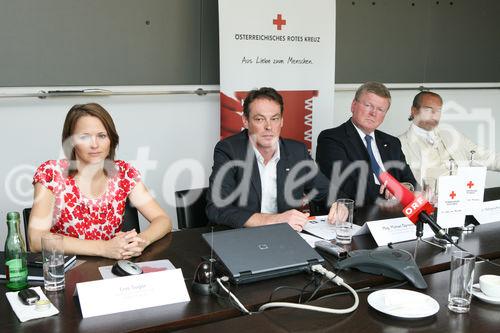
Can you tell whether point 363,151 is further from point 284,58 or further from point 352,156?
point 284,58

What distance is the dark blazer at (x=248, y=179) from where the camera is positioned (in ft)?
8.24

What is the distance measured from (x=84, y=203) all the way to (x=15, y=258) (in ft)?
2.27

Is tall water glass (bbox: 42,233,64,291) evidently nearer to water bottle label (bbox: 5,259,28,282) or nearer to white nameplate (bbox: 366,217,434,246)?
water bottle label (bbox: 5,259,28,282)

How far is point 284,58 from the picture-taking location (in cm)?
400

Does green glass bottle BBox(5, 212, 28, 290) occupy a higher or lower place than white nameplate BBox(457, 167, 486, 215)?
lower

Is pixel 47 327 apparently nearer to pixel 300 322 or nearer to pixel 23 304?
pixel 23 304

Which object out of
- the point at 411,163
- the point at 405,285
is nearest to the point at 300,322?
the point at 405,285

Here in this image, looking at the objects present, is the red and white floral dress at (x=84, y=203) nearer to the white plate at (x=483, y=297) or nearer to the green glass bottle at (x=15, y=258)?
the green glass bottle at (x=15, y=258)

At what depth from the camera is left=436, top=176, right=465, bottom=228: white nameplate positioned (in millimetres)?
2070

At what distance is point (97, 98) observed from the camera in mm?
3654

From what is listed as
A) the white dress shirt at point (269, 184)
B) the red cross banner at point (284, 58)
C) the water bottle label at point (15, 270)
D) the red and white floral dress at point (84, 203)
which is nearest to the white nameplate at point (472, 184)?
the white dress shirt at point (269, 184)

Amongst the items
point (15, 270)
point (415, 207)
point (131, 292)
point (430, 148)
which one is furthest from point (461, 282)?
point (430, 148)

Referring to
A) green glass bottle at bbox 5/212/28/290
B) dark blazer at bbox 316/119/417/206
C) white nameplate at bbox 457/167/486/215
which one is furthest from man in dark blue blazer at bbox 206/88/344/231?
green glass bottle at bbox 5/212/28/290

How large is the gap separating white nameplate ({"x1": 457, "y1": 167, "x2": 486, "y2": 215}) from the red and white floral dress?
1.36 metres
